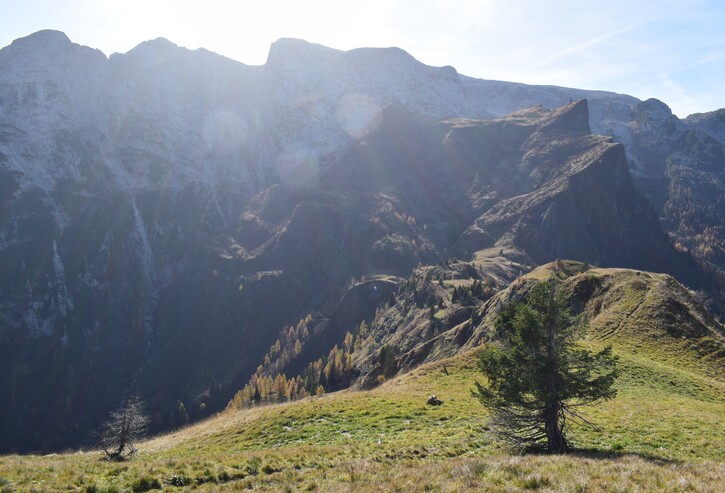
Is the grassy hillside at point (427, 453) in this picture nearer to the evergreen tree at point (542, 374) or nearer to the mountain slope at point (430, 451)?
the mountain slope at point (430, 451)

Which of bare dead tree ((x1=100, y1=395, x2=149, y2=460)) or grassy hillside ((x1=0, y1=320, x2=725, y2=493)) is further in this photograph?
Answer: bare dead tree ((x1=100, y1=395, x2=149, y2=460))

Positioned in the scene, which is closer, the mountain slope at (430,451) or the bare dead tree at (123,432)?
the mountain slope at (430,451)

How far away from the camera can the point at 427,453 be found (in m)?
25.9

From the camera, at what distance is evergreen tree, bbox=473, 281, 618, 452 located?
25062mm

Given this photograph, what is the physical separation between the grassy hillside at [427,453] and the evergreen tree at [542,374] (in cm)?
180

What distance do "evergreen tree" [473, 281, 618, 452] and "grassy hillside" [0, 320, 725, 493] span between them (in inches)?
70.8

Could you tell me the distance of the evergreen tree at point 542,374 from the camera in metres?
25.1

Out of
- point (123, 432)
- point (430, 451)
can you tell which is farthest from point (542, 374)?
point (123, 432)

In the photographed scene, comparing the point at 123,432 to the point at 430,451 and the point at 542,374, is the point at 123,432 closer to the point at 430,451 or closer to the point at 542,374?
the point at 430,451

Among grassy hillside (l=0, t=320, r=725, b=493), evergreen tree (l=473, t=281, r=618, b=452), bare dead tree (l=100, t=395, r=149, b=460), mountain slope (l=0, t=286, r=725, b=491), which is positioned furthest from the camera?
bare dead tree (l=100, t=395, r=149, b=460)

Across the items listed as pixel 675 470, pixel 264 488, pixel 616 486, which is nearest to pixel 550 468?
pixel 616 486

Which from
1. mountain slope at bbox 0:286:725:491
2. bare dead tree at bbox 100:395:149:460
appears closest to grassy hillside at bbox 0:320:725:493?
mountain slope at bbox 0:286:725:491

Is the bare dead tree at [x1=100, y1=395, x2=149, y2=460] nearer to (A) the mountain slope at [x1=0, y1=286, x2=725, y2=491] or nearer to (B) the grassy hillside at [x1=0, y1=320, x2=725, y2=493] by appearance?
(B) the grassy hillside at [x1=0, y1=320, x2=725, y2=493]

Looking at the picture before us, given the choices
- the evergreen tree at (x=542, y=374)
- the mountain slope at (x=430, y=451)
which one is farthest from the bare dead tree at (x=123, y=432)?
the evergreen tree at (x=542, y=374)
